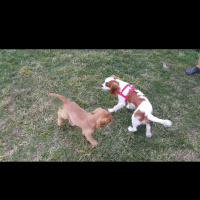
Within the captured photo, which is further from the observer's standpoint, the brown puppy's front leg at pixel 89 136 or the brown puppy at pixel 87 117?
the brown puppy's front leg at pixel 89 136

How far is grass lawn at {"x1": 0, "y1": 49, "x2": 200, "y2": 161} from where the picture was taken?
3.29 metres

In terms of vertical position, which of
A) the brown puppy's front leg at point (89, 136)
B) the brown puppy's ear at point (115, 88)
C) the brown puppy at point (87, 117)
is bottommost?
the brown puppy's front leg at point (89, 136)

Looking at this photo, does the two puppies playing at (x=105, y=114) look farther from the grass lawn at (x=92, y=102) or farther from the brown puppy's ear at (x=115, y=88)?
the grass lawn at (x=92, y=102)

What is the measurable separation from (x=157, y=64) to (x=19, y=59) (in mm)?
3698

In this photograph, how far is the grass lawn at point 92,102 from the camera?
10.8 ft

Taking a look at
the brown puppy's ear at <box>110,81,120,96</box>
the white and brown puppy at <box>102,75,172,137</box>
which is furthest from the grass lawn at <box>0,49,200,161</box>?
the brown puppy's ear at <box>110,81,120,96</box>

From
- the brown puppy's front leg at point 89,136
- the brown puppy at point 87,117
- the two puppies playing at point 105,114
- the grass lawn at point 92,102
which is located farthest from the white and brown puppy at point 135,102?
the brown puppy's front leg at point 89,136

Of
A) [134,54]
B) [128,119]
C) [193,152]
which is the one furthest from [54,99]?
[193,152]

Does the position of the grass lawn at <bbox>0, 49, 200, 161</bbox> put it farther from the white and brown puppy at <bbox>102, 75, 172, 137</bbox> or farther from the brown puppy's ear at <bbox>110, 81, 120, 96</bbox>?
the brown puppy's ear at <bbox>110, 81, 120, 96</bbox>

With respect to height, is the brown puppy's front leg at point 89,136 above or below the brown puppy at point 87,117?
below

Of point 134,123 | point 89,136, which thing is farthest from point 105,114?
point 134,123

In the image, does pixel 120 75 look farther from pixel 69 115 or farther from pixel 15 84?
pixel 15 84

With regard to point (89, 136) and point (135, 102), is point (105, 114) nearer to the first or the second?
point (89, 136)

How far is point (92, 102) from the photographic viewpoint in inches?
156
